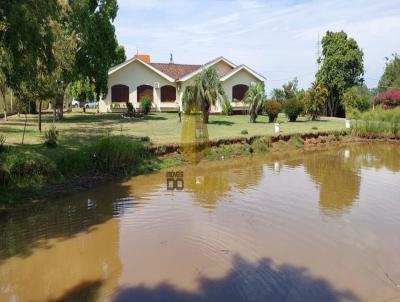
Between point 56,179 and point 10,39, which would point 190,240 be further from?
point 10,39

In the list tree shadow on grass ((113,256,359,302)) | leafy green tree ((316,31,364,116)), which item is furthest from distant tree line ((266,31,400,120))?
tree shadow on grass ((113,256,359,302))

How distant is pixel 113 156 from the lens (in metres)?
13.5

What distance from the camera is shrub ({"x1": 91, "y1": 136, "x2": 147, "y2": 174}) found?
13406 millimetres

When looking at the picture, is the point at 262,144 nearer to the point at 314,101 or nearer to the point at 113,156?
the point at 113,156

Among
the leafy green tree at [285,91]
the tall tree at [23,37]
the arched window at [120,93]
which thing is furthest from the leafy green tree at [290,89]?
the tall tree at [23,37]

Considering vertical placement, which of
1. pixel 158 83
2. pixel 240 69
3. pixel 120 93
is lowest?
pixel 120 93

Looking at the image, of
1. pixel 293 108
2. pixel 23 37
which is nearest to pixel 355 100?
pixel 293 108

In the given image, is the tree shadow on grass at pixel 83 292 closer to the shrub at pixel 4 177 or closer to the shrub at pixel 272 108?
the shrub at pixel 4 177

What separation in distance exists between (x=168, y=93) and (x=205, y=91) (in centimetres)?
1254

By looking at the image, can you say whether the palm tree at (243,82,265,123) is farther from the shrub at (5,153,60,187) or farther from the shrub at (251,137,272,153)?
the shrub at (5,153,60,187)

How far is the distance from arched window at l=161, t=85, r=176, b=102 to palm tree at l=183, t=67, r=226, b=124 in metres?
11.2

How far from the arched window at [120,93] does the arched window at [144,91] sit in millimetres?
986

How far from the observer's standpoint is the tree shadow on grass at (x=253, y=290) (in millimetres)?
5883

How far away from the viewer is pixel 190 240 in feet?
26.6
